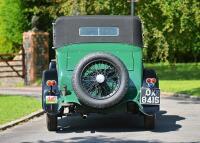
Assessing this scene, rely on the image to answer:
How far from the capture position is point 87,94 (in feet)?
42.0

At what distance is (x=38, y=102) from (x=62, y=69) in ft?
20.3

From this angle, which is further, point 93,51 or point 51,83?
point 93,51

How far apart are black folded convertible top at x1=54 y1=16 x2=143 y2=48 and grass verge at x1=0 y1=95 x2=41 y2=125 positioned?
235 cm

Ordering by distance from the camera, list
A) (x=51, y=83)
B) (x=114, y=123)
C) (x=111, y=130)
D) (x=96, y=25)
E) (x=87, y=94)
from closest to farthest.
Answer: (x=87, y=94) → (x=51, y=83) → (x=111, y=130) → (x=96, y=25) → (x=114, y=123)

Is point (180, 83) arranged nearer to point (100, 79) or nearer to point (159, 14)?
point (159, 14)

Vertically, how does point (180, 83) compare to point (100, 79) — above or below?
below

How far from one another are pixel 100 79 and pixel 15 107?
5.36m

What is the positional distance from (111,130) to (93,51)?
1.68 metres

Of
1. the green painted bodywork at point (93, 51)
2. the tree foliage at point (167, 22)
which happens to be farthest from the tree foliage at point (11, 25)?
the green painted bodywork at point (93, 51)

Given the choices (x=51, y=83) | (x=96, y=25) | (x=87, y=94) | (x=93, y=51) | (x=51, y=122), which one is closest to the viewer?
(x=87, y=94)

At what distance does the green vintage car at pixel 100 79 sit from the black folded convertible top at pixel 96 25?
2 centimetres

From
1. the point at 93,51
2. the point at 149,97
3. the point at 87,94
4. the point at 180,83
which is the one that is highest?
the point at 93,51

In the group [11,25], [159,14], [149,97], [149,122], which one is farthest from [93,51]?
[11,25]

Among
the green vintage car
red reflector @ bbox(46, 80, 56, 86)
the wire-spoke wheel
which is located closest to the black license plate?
the green vintage car
